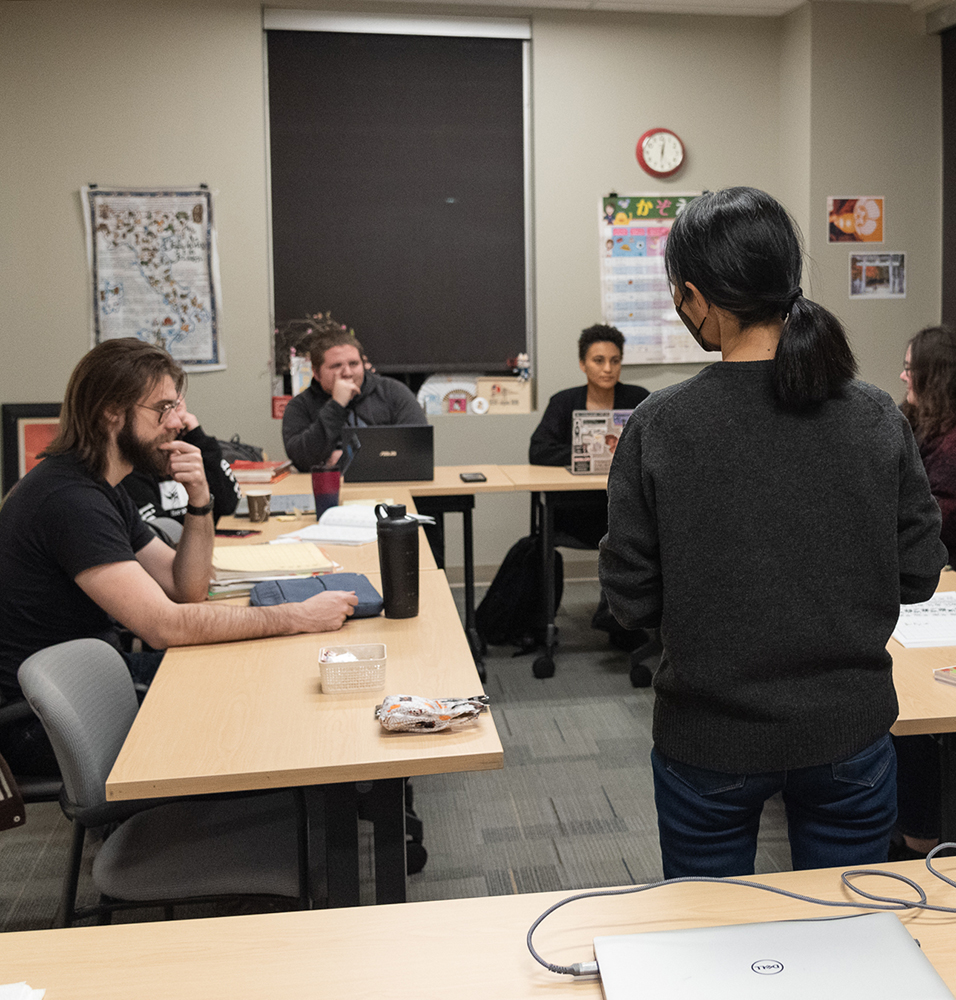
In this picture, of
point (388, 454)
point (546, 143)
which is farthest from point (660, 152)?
point (388, 454)

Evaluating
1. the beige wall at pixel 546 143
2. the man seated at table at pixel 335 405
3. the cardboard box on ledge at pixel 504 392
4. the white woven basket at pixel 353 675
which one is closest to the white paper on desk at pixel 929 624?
the white woven basket at pixel 353 675

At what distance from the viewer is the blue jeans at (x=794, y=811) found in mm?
1164

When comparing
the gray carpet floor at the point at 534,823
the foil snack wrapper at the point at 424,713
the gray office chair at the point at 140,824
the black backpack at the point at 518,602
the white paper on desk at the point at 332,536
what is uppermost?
the white paper on desk at the point at 332,536

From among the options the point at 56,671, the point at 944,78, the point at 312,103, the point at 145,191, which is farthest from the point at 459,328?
the point at 56,671

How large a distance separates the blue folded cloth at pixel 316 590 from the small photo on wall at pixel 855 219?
4017mm

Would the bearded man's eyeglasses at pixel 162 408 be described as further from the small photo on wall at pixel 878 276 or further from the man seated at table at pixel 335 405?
the small photo on wall at pixel 878 276

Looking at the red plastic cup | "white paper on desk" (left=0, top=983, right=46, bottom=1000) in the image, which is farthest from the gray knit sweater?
the red plastic cup

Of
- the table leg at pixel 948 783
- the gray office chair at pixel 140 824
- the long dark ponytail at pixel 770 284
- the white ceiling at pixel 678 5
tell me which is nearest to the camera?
the long dark ponytail at pixel 770 284

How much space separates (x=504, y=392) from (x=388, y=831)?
3980mm

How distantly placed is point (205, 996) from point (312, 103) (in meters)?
4.80

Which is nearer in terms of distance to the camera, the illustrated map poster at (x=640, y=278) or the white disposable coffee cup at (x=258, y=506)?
the white disposable coffee cup at (x=258, y=506)

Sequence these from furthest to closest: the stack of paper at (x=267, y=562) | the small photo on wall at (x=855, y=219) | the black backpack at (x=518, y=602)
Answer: the small photo on wall at (x=855, y=219) < the black backpack at (x=518, y=602) < the stack of paper at (x=267, y=562)

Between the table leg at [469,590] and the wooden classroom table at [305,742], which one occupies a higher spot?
the wooden classroom table at [305,742]

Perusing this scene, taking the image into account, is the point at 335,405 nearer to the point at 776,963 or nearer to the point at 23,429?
the point at 23,429
